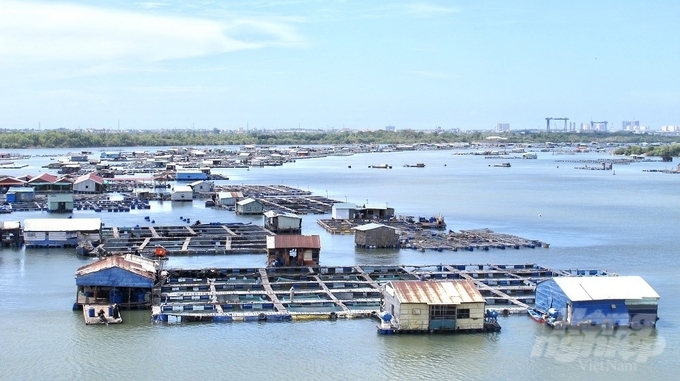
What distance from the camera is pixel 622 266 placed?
13.0m

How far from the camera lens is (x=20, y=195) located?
21.9m

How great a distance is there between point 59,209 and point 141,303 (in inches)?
434

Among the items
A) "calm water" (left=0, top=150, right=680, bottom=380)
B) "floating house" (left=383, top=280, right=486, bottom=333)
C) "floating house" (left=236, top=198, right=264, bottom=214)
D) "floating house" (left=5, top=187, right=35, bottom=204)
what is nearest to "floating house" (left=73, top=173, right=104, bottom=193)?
"floating house" (left=5, top=187, right=35, bottom=204)

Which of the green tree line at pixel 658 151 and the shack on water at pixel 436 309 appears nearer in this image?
the shack on water at pixel 436 309

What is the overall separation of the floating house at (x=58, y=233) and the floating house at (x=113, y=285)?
4612mm

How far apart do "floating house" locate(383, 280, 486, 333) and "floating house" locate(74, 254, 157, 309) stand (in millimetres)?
2903

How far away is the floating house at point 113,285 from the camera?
31.4 ft

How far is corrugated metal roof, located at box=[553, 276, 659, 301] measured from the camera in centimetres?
885

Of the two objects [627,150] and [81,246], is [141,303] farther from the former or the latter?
[627,150]

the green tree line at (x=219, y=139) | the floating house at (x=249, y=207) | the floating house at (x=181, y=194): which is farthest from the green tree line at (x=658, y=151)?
the floating house at (x=249, y=207)

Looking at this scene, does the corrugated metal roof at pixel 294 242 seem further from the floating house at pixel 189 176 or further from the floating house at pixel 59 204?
the floating house at pixel 189 176
